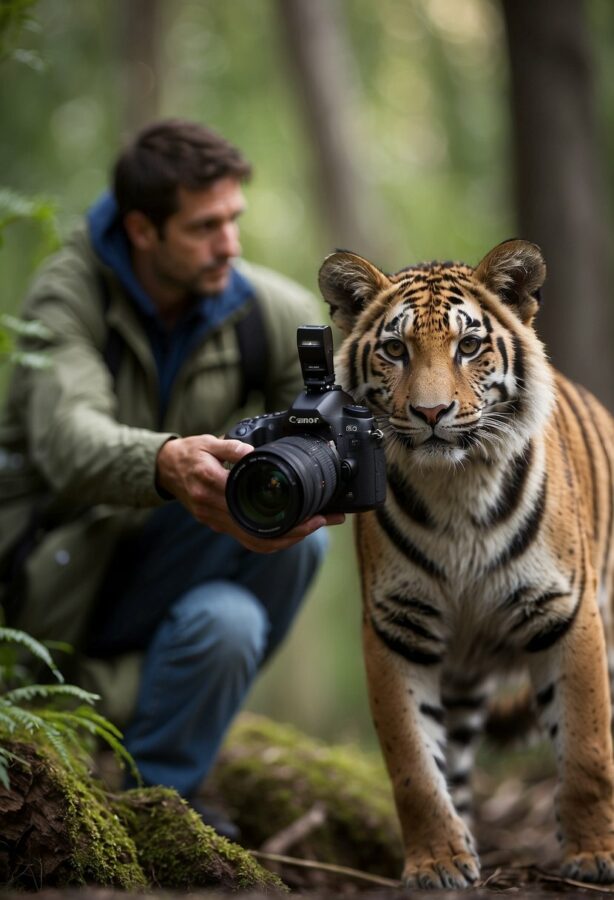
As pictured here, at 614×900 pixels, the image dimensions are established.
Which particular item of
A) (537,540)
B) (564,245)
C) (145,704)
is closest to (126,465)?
(145,704)

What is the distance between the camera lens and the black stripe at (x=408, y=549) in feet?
12.1

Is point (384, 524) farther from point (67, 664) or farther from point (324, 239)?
point (324, 239)

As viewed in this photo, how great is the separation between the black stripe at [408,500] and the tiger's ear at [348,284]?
1.69 ft

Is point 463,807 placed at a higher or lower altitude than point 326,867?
lower

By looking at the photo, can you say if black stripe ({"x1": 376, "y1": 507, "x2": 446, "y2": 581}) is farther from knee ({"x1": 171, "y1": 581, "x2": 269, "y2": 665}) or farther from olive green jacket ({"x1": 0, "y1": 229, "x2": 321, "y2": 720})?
olive green jacket ({"x1": 0, "y1": 229, "x2": 321, "y2": 720})

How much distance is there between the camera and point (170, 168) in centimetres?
476

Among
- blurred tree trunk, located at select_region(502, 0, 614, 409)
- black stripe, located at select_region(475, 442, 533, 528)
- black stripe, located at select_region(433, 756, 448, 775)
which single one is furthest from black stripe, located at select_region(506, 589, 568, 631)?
blurred tree trunk, located at select_region(502, 0, 614, 409)

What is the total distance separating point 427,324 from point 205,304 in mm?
1494

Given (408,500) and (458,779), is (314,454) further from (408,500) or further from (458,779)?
(458,779)

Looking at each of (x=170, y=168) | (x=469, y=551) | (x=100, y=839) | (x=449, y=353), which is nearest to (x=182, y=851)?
(x=100, y=839)

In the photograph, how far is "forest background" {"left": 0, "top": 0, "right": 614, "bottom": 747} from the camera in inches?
283

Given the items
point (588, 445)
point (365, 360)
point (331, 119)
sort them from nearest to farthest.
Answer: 1. point (365, 360)
2. point (588, 445)
3. point (331, 119)

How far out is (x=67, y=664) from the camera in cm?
458

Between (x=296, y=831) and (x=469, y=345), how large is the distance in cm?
220
